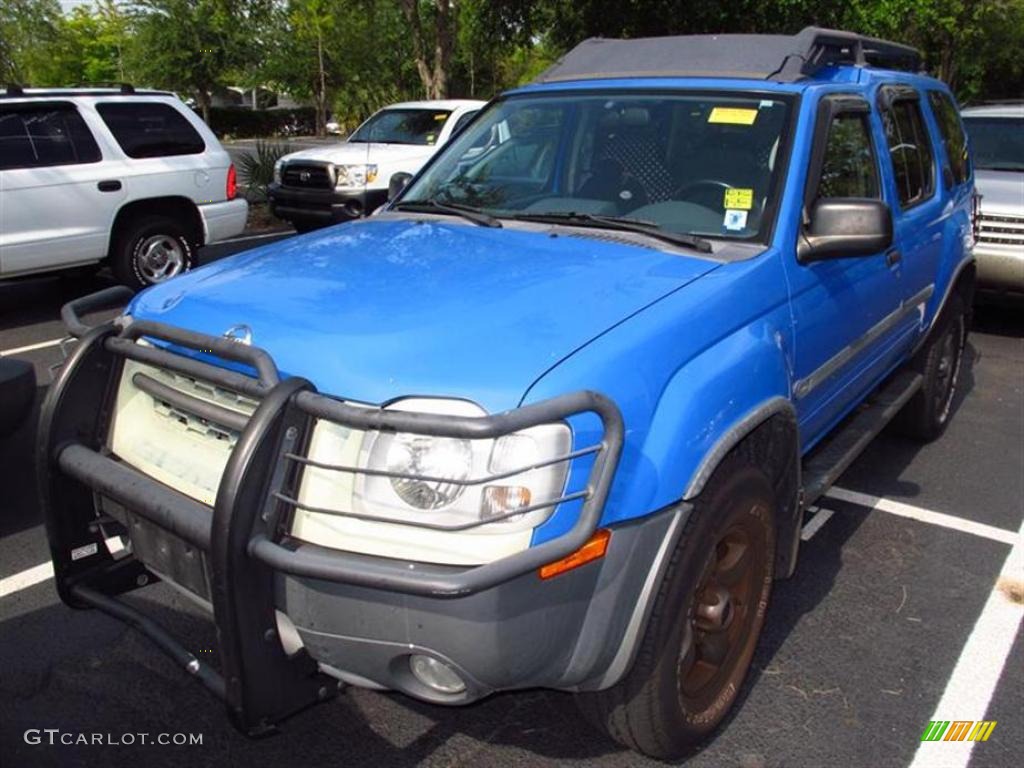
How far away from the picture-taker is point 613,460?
202 centimetres

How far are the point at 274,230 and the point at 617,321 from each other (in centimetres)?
1154

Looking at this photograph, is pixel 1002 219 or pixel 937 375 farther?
pixel 1002 219

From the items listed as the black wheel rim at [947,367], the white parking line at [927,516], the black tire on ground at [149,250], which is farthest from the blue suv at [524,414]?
the black tire on ground at [149,250]

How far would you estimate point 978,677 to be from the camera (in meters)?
3.19

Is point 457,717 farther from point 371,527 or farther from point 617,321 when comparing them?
point 617,321

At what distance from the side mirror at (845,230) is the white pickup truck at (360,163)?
7.82 m

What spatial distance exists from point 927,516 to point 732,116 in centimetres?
235

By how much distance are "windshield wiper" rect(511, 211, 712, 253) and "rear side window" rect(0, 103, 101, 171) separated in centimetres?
605

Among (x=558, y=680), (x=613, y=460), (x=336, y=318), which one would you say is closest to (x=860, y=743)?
(x=558, y=680)

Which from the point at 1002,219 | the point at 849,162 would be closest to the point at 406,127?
the point at 1002,219

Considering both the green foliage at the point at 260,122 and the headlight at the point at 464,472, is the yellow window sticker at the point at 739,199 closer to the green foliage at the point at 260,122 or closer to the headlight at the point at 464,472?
the headlight at the point at 464,472

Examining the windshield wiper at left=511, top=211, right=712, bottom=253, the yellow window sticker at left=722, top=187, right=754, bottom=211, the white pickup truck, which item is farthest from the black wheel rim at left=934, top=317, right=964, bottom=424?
the white pickup truck

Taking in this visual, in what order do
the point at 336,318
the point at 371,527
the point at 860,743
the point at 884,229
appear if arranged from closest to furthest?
the point at 371,527 → the point at 336,318 → the point at 860,743 → the point at 884,229

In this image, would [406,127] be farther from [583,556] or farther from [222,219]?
[583,556]
